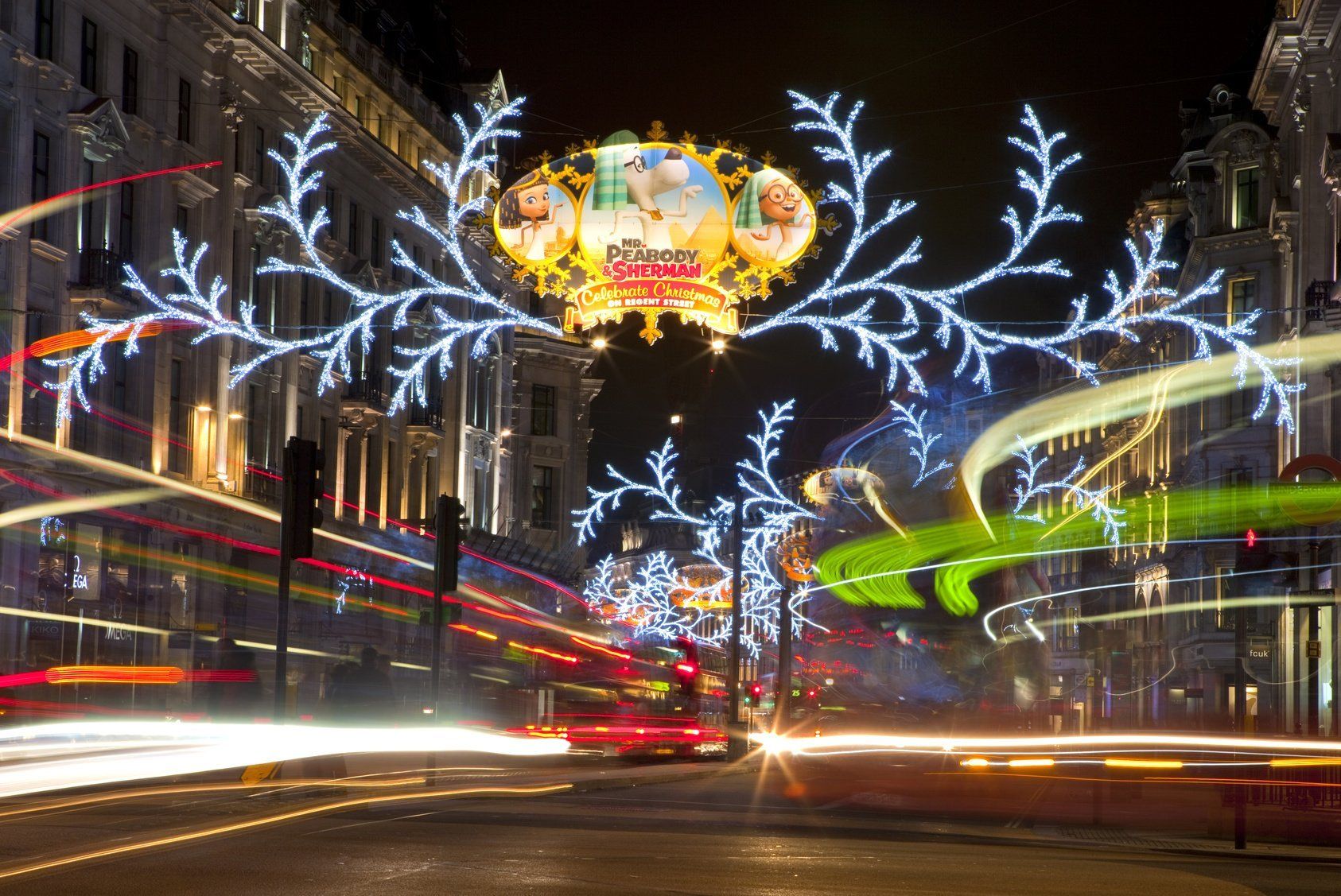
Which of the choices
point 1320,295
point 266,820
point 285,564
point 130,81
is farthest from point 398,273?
point 266,820

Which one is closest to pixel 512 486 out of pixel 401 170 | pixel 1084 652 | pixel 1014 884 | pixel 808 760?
pixel 401 170

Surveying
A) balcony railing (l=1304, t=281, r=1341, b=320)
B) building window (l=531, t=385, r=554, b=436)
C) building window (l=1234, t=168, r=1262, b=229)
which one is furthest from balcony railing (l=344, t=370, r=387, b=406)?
building window (l=1234, t=168, r=1262, b=229)

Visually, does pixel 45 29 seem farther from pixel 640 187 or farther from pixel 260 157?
pixel 640 187

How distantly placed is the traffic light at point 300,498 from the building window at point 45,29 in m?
18.9

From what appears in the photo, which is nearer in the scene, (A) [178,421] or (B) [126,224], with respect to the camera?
(B) [126,224]

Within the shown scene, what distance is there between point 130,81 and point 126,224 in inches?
112

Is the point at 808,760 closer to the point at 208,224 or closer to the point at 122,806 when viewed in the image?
the point at 122,806

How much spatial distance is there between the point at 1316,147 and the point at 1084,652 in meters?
48.2

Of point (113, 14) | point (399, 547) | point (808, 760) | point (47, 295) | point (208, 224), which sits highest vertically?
point (113, 14)

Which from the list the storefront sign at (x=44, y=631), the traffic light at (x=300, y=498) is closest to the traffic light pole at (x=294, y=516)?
the traffic light at (x=300, y=498)

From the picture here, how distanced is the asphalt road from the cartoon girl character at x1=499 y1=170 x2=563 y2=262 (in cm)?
511

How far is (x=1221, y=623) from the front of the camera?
62.2 metres

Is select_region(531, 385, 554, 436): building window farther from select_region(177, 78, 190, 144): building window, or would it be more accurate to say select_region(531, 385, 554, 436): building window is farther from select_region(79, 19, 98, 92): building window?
select_region(79, 19, 98, 92): building window

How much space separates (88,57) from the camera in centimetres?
3703
